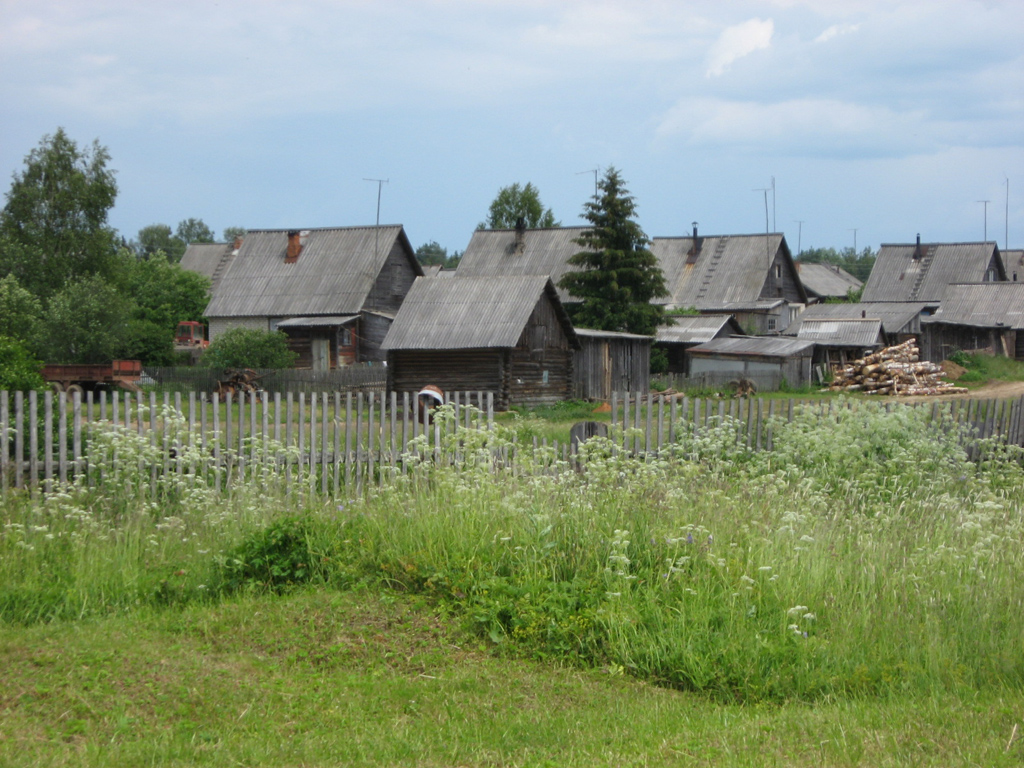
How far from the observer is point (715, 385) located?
119 feet

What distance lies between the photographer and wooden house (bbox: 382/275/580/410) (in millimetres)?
29828

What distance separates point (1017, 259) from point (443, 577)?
267 feet

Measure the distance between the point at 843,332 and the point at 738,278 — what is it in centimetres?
1489

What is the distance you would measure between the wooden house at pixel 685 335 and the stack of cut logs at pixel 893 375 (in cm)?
535

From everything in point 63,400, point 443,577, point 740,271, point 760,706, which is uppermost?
point 740,271

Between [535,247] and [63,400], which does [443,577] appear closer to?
[63,400]

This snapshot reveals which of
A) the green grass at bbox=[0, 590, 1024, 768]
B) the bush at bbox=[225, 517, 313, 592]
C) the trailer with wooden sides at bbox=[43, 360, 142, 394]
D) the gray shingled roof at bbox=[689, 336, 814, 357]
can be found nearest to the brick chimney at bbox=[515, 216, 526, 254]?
the gray shingled roof at bbox=[689, 336, 814, 357]

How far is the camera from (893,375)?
3778cm

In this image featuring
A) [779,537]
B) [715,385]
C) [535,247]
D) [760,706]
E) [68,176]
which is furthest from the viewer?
[535,247]

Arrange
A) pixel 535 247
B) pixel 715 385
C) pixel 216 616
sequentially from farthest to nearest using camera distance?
pixel 535 247, pixel 715 385, pixel 216 616

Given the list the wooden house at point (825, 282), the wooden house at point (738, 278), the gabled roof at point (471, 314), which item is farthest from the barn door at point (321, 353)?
the wooden house at point (825, 282)

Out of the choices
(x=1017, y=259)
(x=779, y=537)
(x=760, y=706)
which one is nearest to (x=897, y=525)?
(x=779, y=537)

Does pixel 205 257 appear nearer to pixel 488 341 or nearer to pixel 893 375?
pixel 488 341

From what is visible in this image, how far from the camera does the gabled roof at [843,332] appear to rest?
40.9 metres
